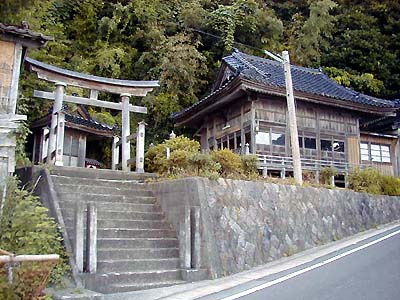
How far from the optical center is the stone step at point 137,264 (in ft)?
27.0

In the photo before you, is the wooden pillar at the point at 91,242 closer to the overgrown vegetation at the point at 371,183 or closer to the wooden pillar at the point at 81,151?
the overgrown vegetation at the point at 371,183

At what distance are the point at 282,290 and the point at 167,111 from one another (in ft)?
69.8

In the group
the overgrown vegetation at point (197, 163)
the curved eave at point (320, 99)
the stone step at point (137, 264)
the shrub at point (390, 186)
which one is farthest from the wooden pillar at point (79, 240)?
the shrub at point (390, 186)

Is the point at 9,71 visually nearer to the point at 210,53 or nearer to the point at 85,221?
the point at 85,221

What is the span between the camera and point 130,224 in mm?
9773

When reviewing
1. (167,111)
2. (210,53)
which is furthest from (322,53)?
(167,111)

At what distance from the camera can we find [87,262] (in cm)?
785

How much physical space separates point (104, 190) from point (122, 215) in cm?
112

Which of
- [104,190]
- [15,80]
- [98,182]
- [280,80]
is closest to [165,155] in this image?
[98,182]

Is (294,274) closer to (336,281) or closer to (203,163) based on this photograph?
(336,281)

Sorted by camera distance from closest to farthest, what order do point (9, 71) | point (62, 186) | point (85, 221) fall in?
point (85, 221) < point (62, 186) < point (9, 71)

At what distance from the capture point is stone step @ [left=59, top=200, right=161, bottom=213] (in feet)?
31.1

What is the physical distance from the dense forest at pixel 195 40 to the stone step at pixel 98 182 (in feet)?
36.4

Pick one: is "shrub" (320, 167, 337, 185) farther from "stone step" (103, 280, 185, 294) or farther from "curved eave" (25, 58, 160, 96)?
"stone step" (103, 280, 185, 294)
